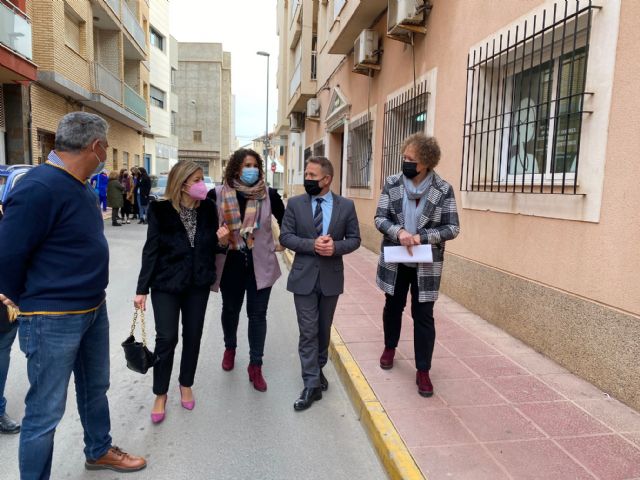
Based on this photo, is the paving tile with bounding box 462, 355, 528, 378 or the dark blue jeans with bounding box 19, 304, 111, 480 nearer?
the dark blue jeans with bounding box 19, 304, 111, 480

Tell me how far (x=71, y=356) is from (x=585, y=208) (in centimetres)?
378

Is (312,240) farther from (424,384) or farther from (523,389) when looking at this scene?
(523,389)

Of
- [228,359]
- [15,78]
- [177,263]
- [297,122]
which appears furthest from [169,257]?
[297,122]

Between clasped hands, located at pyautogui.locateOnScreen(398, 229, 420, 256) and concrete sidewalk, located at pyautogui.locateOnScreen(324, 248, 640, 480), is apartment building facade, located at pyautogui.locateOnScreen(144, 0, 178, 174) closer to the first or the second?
concrete sidewalk, located at pyautogui.locateOnScreen(324, 248, 640, 480)

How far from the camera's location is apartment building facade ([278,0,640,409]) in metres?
3.49

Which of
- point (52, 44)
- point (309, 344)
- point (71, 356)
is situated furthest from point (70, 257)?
point (52, 44)

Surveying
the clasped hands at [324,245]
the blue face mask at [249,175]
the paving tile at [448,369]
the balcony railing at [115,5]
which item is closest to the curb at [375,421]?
the paving tile at [448,369]

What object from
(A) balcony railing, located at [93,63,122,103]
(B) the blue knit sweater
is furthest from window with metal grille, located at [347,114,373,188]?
(A) balcony railing, located at [93,63,122,103]

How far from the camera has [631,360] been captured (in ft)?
10.9

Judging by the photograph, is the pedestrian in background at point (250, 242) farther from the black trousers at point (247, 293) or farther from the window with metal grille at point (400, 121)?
the window with metal grille at point (400, 121)

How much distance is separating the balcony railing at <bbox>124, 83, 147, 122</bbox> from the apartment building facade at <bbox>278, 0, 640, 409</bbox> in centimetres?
1788

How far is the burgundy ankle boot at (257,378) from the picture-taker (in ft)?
12.7

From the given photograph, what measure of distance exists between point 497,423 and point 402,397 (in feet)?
2.26

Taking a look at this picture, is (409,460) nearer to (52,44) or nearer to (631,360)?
(631,360)
